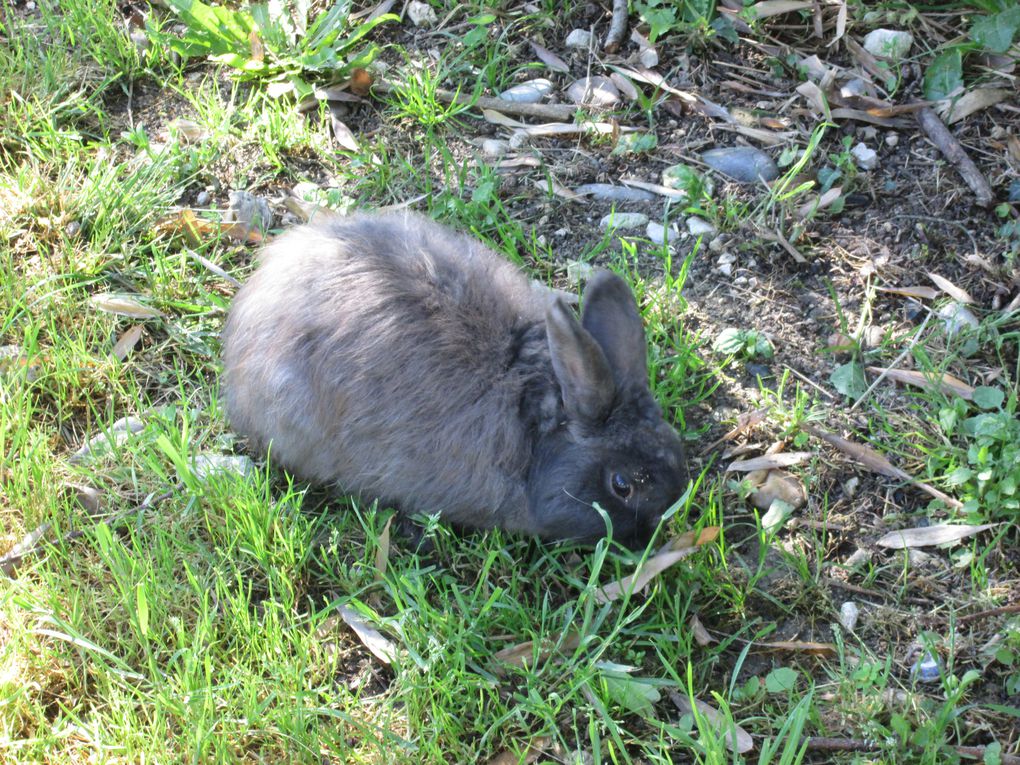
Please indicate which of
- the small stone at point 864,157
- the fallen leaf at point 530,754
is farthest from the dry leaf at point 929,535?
the small stone at point 864,157

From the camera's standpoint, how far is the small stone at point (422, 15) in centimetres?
548

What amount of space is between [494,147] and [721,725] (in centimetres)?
289

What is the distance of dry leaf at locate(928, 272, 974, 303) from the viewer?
169 inches

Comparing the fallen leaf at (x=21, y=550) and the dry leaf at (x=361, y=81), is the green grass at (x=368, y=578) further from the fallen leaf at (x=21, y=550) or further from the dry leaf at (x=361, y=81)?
the dry leaf at (x=361, y=81)

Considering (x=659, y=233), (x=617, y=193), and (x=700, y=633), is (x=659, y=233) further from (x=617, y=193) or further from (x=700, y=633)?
(x=700, y=633)

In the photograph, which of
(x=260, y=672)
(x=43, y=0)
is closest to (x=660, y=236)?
(x=260, y=672)

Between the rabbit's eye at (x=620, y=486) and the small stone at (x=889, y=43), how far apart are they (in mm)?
2611

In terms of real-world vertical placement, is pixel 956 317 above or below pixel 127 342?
below

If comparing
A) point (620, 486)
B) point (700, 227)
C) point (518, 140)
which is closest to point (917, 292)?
point (700, 227)

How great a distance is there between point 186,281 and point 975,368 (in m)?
3.12

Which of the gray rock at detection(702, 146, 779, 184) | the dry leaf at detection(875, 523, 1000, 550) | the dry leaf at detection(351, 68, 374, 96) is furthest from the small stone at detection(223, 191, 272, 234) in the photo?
the dry leaf at detection(875, 523, 1000, 550)

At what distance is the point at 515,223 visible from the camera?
15.3 feet

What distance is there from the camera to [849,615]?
140 inches

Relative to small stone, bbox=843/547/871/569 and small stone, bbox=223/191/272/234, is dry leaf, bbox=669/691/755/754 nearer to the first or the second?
small stone, bbox=843/547/871/569
